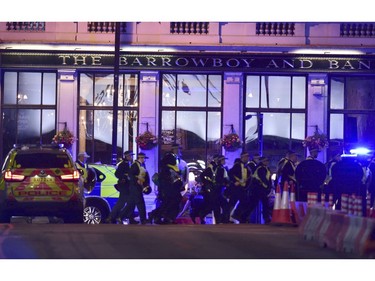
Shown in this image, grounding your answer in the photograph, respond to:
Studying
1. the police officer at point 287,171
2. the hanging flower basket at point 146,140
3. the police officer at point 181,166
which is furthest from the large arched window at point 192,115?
the police officer at point 287,171

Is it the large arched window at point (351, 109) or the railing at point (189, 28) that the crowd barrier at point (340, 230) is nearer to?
the large arched window at point (351, 109)

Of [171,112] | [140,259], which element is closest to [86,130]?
[171,112]

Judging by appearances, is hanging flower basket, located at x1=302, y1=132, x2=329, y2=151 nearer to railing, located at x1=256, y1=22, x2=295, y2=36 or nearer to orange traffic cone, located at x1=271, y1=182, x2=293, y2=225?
railing, located at x1=256, y1=22, x2=295, y2=36

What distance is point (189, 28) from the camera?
41125 millimetres

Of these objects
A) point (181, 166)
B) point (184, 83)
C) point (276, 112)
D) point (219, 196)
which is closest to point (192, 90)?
point (184, 83)

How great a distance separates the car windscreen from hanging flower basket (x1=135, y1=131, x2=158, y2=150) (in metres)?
13.7

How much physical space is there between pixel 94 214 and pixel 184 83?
12671 millimetres

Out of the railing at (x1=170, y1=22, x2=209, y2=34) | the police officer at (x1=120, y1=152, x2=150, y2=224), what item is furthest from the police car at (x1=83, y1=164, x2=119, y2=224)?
the railing at (x1=170, y1=22, x2=209, y2=34)

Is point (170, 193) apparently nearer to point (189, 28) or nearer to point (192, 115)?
point (192, 115)

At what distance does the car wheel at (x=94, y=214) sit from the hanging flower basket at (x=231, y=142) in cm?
1109

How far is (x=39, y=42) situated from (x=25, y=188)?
15719 mm

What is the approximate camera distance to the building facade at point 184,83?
133 feet

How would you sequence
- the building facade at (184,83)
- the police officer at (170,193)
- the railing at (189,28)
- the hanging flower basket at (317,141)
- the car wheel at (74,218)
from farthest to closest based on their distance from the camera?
the railing at (189,28) → the building facade at (184,83) → the hanging flower basket at (317,141) → the police officer at (170,193) → the car wheel at (74,218)

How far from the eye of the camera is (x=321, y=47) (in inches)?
1604
